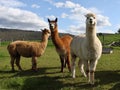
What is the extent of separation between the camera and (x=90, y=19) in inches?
354

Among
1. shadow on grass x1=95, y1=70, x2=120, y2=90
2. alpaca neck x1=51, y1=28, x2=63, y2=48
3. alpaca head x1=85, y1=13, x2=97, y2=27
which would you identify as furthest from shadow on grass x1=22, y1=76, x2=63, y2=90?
alpaca head x1=85, y1=13, x2=97, y2=27

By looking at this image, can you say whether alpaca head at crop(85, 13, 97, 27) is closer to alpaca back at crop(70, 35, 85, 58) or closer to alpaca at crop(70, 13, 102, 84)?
alpaca at crop(70, 13, 102, 84)

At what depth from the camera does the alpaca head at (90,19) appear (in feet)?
29.5

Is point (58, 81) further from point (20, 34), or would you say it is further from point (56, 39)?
point (20, 34)

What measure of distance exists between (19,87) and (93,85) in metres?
2.28

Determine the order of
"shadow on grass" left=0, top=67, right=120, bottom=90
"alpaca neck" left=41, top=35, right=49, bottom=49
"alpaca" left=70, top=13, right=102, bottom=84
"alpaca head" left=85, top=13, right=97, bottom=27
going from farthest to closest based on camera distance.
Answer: "alpaca neck" left=41, top=35, right=49, bottom=49
"shadow on grass" left=0, top=67, right=120, bottom=90
"alpaca" left=70, top=13, right=102, bottom=84
"alpaca head" left=85, top=13, right=97, bottom=27

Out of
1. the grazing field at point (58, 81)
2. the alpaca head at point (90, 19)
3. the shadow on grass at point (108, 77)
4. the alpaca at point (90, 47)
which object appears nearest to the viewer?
the alpaca head at point (90, 19)

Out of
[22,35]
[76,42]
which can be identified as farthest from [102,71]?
[22,35]

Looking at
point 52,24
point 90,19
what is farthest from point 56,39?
point 90,19

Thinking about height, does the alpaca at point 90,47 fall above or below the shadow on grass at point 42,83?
above

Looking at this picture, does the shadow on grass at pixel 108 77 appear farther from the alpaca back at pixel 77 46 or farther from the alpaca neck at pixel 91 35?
the alpaca neck at pixel 91 35

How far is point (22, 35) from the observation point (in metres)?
41.1

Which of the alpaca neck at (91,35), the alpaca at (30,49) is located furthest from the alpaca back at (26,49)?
the alpaca neck at (91,35)

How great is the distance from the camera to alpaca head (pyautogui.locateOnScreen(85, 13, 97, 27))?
9005 millimetres
